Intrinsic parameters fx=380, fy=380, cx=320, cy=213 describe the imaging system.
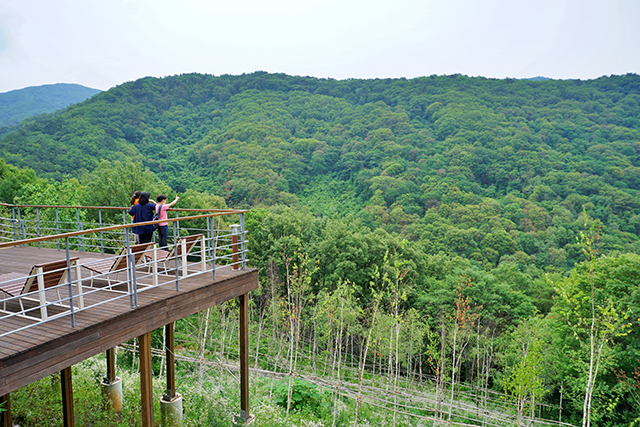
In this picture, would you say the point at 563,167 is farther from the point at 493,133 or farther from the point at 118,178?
the point at 118,178

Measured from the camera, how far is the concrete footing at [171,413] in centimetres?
704

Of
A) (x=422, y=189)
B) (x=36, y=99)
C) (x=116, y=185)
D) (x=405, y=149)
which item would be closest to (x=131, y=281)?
(x=116, y=185)

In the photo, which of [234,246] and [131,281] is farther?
[234,246]

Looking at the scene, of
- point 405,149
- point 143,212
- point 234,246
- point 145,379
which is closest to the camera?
point 145,379

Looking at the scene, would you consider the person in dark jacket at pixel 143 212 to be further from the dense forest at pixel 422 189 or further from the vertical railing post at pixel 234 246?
the dense forest at pixel 422 189

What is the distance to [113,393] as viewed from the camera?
7695 mm

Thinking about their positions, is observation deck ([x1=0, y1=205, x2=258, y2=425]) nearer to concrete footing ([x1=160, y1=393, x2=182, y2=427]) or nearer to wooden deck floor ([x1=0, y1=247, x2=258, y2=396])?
wooden deck floor ([x1=0, y1=247, x2=258, y2=396])

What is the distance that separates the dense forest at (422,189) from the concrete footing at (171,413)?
4.03 metres

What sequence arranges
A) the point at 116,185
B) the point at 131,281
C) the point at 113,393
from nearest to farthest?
the point at 131,281
the point at 113,393
the point at 116,185

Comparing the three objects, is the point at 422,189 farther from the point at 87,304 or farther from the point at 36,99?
the point at 36,99

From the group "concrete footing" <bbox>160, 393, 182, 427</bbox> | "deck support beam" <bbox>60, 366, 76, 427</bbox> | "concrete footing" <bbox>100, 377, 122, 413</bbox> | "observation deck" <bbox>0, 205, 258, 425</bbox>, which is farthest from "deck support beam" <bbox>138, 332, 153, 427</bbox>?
"concrete footing" <bbox>100, 377, 122, 413</bbox>

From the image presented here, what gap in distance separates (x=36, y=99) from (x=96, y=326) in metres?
94.4

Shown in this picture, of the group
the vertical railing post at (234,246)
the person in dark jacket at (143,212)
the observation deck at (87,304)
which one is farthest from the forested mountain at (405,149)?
the observation deck at (87,304)

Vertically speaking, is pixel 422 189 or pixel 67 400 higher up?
pixel 422 189
